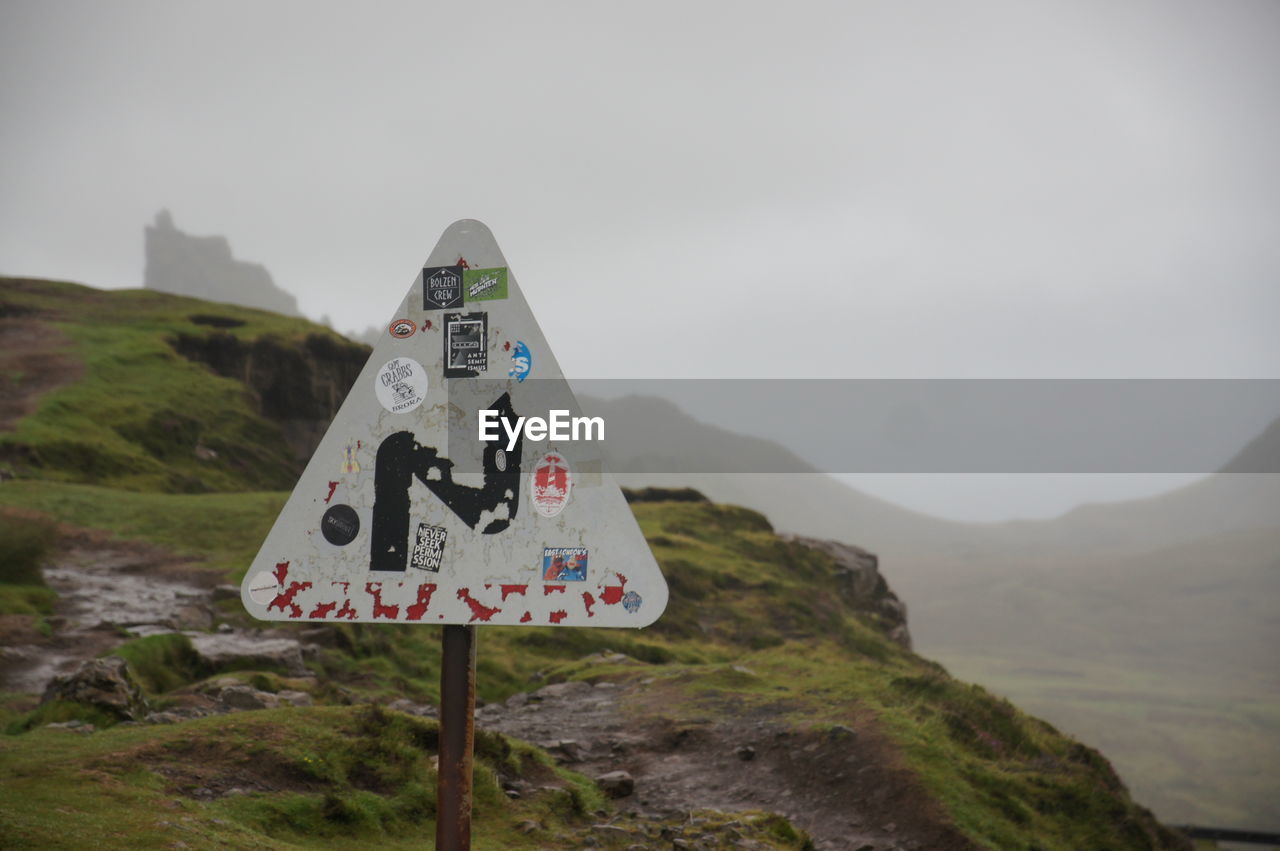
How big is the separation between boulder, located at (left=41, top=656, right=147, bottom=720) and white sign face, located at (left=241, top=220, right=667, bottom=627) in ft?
29.3

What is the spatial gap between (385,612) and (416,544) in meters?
0.36

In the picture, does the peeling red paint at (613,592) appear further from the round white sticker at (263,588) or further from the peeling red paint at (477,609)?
the round white sticker at (263,588)

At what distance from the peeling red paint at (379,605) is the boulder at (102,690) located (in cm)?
921

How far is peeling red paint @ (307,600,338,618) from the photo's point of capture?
4445 millimetres

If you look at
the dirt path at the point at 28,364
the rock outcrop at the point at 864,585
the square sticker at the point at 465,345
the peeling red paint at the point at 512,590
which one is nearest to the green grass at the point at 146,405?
the dirt path at the point at 28,364

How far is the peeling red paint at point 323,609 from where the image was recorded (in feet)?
14.6

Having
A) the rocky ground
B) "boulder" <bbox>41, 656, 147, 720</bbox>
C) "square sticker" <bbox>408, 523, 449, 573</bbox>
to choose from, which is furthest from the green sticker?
"boulder" <bbox>41, 656, 147, 720</bbox>

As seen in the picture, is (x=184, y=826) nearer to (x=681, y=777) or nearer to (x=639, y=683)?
(x=681, y=777)

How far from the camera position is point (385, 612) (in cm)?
444

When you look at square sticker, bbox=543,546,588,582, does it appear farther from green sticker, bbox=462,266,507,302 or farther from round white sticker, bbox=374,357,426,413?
green sticker, bbox=462,266,507,302

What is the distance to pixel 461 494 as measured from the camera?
4.54 metres

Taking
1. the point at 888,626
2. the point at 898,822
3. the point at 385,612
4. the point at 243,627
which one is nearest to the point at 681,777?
Answer: the point at 898,822

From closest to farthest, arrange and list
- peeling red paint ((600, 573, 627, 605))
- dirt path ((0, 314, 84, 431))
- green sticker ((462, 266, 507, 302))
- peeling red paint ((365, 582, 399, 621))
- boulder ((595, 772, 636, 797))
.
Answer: peeling red paint ((600, 573, 627, 605))
peeling red paint ((365, 582, 399, 621))
green sticker ((462, 266, 507, 302))
boulder ((595, 772, 636, 797))
dirt path ((0, 314, 84, 431))

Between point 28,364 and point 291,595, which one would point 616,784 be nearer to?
point 291,595
